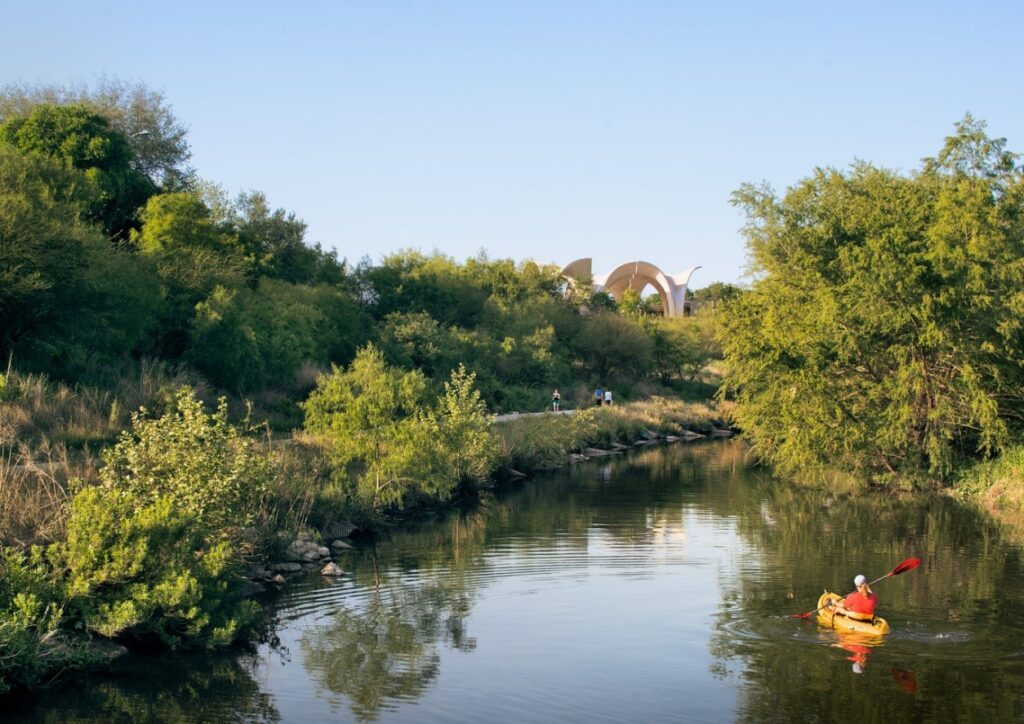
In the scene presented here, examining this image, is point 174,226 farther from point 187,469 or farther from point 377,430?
point 187,469

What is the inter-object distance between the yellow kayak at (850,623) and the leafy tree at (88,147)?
105 feet

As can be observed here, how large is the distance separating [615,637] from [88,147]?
34828mm

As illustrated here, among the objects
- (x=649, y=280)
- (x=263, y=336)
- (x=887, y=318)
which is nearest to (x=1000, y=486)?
(x=887, y=318)

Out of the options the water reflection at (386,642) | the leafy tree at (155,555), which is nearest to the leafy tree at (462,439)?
the water reflection at (386,642)

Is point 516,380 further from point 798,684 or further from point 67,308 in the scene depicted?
point 798,684

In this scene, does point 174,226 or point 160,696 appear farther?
point 174,226

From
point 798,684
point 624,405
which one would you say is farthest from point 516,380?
point 798,684

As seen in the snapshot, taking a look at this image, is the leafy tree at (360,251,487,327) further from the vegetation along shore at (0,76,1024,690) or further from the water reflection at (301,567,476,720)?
the water reflection at (301,567,476,720)

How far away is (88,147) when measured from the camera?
44.5 m

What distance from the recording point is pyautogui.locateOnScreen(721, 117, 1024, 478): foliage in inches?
1303

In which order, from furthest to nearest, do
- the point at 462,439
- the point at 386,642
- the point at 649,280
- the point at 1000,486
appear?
the point at 649,280
the point at 462,439
the point at 1000,486
the point at 386,642

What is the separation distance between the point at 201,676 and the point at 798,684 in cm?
879

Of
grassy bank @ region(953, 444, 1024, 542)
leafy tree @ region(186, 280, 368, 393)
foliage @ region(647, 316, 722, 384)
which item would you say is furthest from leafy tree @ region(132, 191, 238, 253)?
foliage @ region(647, 316, 722, 384)

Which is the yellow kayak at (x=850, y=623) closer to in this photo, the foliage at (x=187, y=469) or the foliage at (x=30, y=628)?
the foliage at (x=187, y=469)
